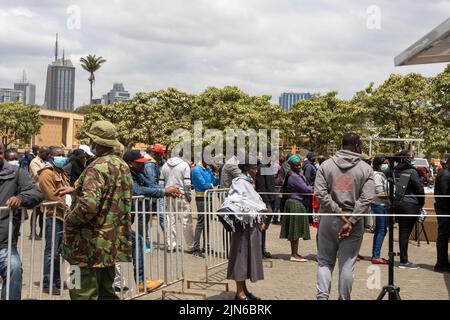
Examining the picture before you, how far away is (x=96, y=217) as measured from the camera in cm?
445

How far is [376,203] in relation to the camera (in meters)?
9.41

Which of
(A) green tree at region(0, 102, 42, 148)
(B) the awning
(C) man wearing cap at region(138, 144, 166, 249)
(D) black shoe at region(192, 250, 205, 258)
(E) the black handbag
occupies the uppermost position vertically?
(A) green tree at region(0, 102, 42, 148)

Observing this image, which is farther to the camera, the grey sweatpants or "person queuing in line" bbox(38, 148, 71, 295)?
"person queuing in line" bbox(38, 148, 71, 295)

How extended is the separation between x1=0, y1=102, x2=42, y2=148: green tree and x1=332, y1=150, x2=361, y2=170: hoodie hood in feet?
232

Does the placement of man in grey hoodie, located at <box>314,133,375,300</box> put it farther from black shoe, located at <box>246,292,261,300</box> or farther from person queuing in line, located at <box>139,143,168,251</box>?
person queuing in line, located at <box>139,143,168,251</box>

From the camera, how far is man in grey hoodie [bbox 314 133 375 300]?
552cm

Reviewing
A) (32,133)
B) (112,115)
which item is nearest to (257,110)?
(112,115)

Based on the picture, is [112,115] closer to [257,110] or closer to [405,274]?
[257,110]

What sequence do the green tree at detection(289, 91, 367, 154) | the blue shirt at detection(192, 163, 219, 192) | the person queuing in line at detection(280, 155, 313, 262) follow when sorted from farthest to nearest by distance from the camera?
the green tree at detection(289, 91, 367, 154)
the blue shirt at detection(192, 163, 219, 192)
the person queuing in line at detection(280, 155, 313, 262)

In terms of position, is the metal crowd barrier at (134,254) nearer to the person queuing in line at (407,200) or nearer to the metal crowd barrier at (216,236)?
the metal crowd barrier at (216,236)

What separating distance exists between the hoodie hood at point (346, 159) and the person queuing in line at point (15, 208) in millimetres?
2947

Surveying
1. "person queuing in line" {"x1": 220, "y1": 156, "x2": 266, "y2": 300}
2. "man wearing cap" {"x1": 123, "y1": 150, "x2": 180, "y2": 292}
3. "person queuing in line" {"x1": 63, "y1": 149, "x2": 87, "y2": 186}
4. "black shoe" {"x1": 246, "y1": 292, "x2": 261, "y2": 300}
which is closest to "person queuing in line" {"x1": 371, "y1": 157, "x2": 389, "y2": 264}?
"person queuing in line" {"x1": 220, "y1": 156, "x2": 266, "y2": 300}

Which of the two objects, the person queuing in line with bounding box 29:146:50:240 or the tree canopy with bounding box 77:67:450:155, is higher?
the tree canopy with bounding box 77:67:450:155
